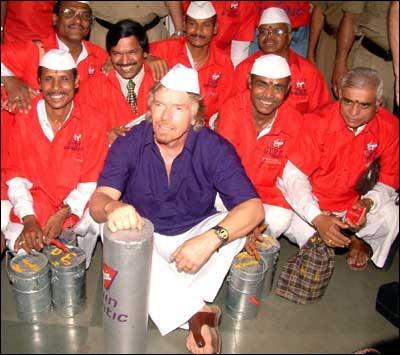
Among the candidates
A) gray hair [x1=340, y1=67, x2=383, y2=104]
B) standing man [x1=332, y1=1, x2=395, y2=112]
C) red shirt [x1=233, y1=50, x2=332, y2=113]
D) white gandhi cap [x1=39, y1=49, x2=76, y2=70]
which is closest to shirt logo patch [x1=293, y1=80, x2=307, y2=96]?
red shirt [x1=233, y1=50, x2=332, y2=113]

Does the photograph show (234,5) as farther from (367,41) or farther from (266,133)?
(266,133)

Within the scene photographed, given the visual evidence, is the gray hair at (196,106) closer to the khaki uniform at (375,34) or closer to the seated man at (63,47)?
the seated man at (63,47)

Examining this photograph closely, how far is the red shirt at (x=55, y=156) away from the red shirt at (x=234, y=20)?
2387 millimetres

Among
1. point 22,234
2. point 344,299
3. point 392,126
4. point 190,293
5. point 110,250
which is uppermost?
point 392,126

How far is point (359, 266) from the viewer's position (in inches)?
158

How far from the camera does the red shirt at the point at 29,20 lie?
4.73 m

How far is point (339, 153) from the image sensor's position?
382 centimetres

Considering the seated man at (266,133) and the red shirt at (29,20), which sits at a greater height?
the red shirt at (29,20)

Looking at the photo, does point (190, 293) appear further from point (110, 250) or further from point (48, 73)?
point (48, 73)

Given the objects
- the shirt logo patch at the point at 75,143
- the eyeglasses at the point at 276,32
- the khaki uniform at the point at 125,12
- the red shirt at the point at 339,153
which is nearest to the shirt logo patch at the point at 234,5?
the khaki uniform at the point at 125,12

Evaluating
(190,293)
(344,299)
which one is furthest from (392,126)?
(190,293)

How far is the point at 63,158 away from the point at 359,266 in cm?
252

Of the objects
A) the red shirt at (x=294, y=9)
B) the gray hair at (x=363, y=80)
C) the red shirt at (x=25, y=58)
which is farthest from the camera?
the red shirt at (x=294, y=9)

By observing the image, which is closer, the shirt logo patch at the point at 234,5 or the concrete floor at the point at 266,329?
the concrete floor at the point at 266,329
